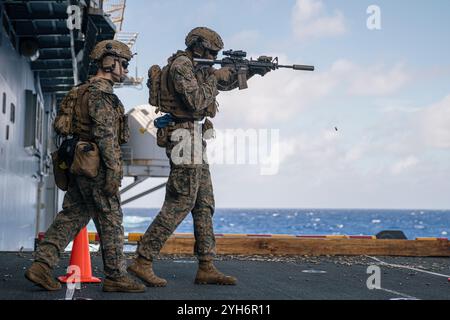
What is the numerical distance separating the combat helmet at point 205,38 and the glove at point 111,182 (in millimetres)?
1566

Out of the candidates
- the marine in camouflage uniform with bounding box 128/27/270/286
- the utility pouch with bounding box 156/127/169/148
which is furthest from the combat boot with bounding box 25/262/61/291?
the utility pouch with bounding box 156/127/169/148

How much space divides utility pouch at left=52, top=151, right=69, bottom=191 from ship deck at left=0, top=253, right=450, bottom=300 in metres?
0.90

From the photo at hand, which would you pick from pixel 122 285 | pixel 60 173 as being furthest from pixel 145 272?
pixel 60 173

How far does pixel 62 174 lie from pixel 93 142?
413 millimetres

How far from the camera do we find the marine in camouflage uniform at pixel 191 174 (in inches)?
216

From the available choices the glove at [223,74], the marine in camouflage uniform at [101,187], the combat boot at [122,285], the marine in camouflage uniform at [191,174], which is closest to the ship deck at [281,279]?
the combat boot at [122,285]

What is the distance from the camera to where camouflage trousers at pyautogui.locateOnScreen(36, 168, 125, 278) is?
5094 millimetres

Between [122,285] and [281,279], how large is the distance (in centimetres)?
188

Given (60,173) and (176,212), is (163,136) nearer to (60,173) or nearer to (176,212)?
(176,212)

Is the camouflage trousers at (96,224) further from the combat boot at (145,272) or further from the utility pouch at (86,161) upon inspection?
the combat boot at (145,272)

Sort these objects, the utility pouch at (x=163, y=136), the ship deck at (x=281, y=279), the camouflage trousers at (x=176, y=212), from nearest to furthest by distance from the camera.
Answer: the ship deck at (x=281, y=279)
the camouflage trousers at (x=176, y=212)
the utility pouch at (x=163, y=136)

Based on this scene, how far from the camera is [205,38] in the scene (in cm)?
579

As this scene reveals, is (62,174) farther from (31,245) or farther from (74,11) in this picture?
(31,245)
